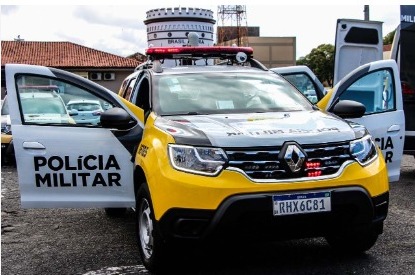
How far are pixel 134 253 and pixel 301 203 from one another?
1766 millimetres

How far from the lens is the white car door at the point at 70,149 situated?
4.68 meters

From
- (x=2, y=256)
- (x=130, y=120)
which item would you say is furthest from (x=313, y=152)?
(x=2, y=256)

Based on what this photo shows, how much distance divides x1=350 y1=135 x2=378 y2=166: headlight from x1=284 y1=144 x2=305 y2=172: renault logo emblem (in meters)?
0.43

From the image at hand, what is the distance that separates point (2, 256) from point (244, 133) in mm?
2495

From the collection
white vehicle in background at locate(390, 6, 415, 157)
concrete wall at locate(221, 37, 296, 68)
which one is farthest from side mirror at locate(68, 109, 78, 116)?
concrete wall at locate(221, 37, 296, 68)

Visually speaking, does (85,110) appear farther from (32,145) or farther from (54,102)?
(32,145)

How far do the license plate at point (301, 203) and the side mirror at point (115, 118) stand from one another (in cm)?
149

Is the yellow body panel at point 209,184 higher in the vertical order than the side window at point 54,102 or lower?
lower

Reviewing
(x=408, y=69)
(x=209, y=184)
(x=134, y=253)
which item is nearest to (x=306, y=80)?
(x=408, y=69)

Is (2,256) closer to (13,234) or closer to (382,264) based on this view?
(13,234)

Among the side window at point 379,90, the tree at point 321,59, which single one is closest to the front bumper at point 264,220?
the side window at point 379,90

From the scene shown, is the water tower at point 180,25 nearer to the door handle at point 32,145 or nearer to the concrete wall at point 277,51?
the door handle at point 32,145

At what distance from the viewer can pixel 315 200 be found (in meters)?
3.89

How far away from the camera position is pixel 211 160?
3838mm
